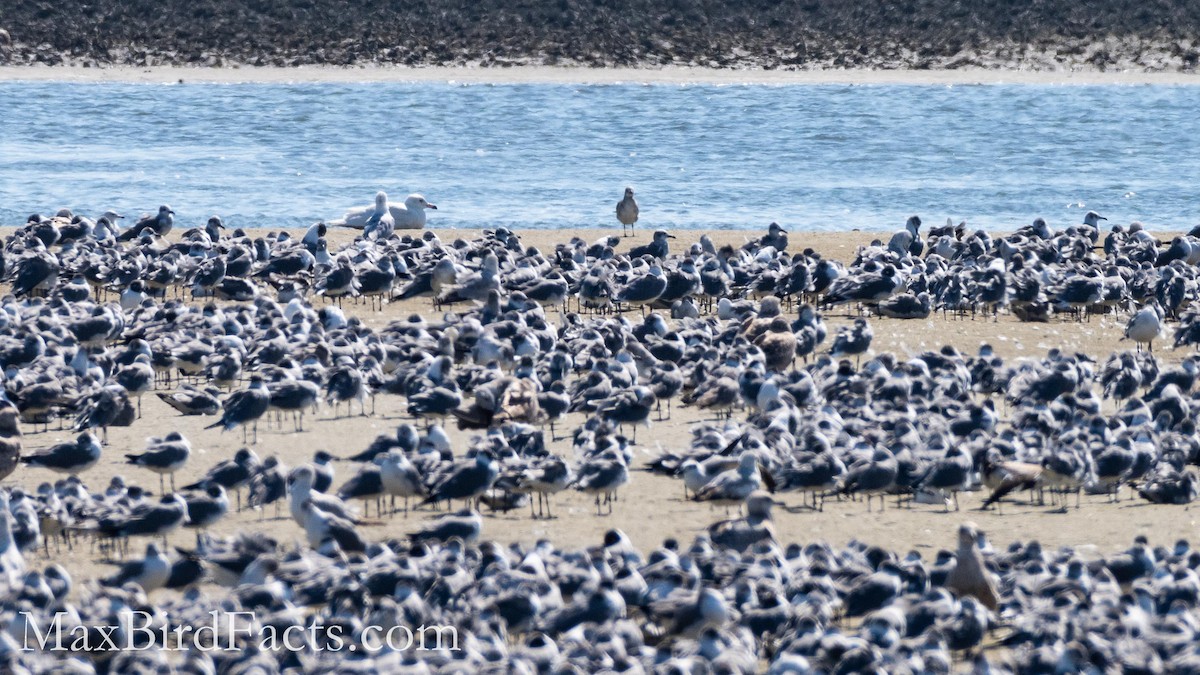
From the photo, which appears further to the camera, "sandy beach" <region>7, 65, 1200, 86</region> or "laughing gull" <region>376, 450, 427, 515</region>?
"sandy beach" <region>7, 65, 1200, 86</region>

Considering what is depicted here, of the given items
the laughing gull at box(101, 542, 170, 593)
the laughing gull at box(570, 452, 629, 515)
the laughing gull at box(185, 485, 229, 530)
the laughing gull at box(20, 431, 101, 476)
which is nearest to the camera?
the laughing gull at box(101, 542, 170, 593)

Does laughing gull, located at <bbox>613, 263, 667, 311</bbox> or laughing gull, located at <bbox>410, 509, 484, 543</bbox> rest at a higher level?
laughing gull, located at <bbox>613, 263, 667, 311</bbox>

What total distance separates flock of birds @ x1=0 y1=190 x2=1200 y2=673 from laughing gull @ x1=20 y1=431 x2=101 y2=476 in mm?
26

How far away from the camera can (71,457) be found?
54.5 ft

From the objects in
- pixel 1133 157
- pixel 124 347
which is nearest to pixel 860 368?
pixel 124 347

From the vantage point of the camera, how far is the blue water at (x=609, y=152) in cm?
4012

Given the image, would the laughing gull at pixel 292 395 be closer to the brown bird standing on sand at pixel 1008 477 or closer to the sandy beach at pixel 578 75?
the brown bird standing on sand at pixel 1008 477

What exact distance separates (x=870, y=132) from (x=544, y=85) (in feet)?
51.8

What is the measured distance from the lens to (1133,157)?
4891cm

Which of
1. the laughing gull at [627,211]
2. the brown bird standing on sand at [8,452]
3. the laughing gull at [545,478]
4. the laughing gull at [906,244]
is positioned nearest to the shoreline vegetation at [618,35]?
the laughing gull at [627,211]

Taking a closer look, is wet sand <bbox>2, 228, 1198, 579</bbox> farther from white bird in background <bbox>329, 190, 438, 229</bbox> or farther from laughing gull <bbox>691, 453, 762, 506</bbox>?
white bird in background <bbox>329, 190, 438, 229</bbox>

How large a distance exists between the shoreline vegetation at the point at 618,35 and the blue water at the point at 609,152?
218 inches

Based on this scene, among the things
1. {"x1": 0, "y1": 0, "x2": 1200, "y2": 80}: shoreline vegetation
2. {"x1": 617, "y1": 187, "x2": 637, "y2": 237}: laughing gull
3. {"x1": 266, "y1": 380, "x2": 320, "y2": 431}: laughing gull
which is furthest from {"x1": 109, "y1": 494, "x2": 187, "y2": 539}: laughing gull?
{"x1": 0, "y1": 0, "x2": 1200, "y2": 80}: shoreline vegetation

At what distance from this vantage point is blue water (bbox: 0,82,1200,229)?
4012cm
